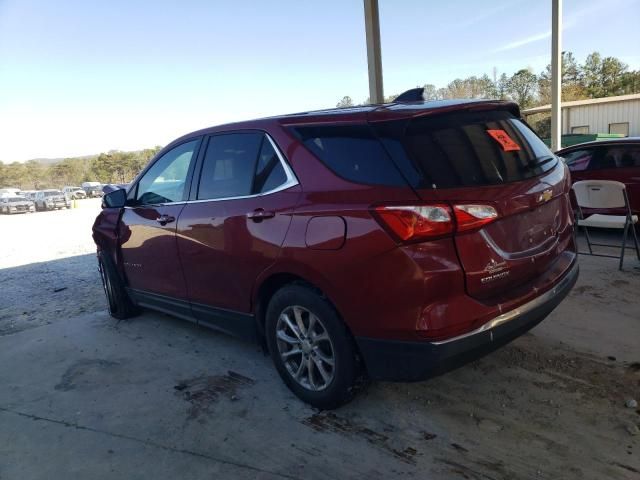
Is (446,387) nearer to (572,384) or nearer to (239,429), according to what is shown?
(572,384)

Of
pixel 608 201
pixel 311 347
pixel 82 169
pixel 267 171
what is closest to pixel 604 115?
pixel 608 201

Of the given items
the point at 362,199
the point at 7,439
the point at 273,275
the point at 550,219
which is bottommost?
the point at 7,439

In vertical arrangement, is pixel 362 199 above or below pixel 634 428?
above

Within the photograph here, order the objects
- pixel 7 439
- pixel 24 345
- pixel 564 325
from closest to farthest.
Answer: pixel 7 439
pixel 564 325
pixel 24 345

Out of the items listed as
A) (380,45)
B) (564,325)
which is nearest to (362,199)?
(564,325)

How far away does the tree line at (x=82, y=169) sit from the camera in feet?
204

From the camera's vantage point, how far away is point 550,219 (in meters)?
2.83

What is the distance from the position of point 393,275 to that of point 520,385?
1.39 meters

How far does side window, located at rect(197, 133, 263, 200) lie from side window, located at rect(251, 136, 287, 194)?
0.06 meters

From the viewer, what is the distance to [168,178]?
408 cm

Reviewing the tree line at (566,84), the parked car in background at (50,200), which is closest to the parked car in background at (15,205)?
the parked car in background at (50,200)

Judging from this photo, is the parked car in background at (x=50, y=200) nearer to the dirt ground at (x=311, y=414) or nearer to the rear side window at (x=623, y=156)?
the dirt ground at (x=311, y=414)

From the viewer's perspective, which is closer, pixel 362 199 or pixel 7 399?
pixel 362 199

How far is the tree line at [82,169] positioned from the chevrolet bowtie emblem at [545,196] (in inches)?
2537
